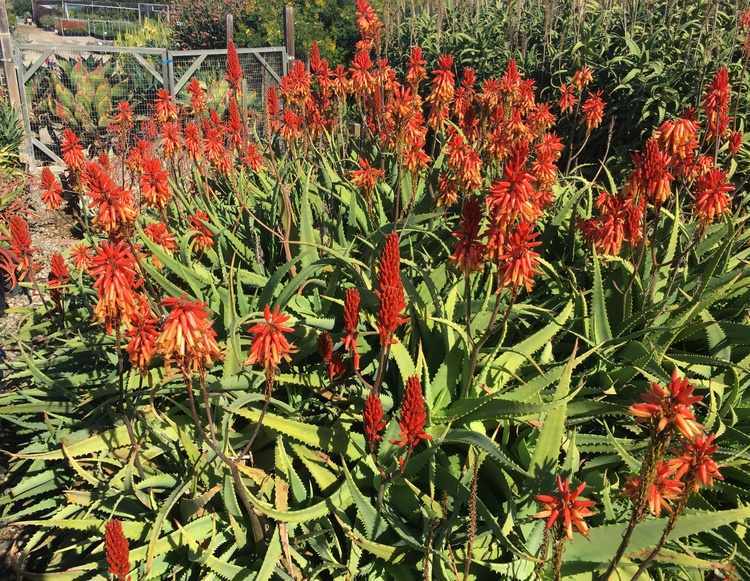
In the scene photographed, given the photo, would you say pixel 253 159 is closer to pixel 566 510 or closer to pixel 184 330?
pixel 184 330

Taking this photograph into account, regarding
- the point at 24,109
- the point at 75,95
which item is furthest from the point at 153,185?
the point at 75,95

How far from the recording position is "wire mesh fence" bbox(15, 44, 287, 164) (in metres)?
9.24

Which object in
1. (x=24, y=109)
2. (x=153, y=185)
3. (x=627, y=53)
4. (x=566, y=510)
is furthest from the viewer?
(x=24, y=109)

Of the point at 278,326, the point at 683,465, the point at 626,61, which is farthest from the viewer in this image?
the point at 626,61

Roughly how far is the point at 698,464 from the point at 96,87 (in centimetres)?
1126

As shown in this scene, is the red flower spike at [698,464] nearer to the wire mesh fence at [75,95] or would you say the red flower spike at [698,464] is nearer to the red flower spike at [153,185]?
the red flower spike at [153,185]

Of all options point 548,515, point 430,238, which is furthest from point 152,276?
point 548,515

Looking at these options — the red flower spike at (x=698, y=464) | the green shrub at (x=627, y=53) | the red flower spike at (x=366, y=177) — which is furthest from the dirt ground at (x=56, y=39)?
the red flower spike at (x=698, y=464)

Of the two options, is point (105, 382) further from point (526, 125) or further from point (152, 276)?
point (526, 125)

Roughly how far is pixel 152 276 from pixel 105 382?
1.95 feet

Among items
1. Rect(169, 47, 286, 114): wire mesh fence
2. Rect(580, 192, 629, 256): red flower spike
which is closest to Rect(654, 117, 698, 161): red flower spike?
Rect(580, 192, 629, 256): red flower spike

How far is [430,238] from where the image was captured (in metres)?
3.49

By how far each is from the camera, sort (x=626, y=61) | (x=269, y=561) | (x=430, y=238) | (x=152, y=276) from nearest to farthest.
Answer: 1. (x=269, y=561)
2. (x=152, y=276)
3. (x=430, y=238)
4. (x=626, y=61)

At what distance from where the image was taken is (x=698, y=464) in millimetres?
1238
